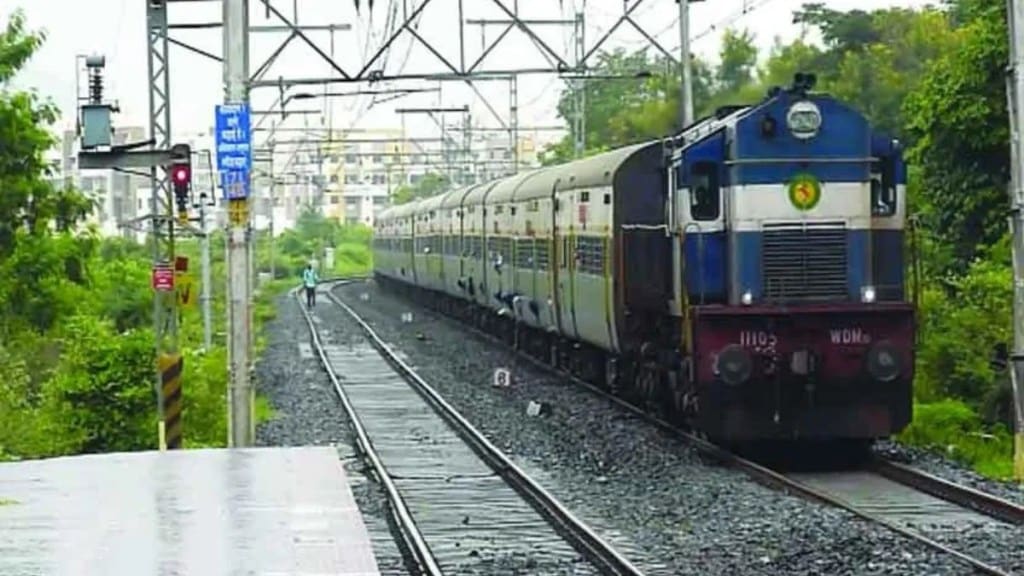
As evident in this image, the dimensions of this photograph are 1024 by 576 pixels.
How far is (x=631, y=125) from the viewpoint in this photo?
51.5 m

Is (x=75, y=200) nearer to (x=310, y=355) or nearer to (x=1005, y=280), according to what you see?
(x=310, y=355)

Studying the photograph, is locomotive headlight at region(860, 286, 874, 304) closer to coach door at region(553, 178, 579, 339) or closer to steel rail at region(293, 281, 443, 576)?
steel rail at region(293, 281, 443, 576)

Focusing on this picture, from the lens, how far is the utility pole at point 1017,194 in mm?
15445

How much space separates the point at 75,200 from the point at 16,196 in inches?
57.3

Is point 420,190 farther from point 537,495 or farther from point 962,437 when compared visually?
point 537,495

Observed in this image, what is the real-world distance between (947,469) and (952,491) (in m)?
1.81

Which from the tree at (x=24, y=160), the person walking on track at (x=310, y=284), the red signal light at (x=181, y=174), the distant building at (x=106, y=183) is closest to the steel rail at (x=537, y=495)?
the red signal light at (x=181, y=174)

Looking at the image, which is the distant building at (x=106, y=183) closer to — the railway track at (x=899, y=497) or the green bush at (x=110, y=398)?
the green bush at (x=110, y=398)

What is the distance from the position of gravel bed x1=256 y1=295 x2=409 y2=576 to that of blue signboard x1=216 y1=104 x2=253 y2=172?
320 centimetres

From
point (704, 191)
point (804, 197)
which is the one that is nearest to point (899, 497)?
point (804, 197)

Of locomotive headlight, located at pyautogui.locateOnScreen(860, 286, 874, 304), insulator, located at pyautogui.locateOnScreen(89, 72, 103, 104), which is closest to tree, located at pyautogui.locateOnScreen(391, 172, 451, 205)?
insulator, located at pyautogui.locateOnScreen(89, 72, 103, 104)

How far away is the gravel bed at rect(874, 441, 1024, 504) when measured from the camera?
49.6 ft

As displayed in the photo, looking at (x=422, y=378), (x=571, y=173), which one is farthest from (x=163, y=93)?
(x=422, y=378)

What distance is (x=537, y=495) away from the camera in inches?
620
